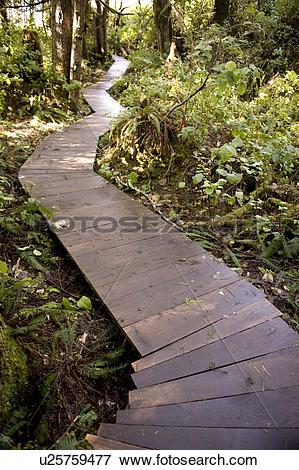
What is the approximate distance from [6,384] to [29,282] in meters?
0.90

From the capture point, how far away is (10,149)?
6312 mm

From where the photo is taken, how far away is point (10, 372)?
2086 mm

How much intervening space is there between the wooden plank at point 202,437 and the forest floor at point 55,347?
0.73ft

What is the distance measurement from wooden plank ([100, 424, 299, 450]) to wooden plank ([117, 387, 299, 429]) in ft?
0.17

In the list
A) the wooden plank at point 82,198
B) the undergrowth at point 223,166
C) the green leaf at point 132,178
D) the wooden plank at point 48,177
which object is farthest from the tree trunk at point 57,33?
the wooden plank at point 82,198

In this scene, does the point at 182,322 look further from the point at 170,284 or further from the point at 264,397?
the point at 264,397

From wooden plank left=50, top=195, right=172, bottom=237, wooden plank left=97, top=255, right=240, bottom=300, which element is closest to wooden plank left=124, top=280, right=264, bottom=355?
wooden plank left=97, top=255, right=240, bottom=300

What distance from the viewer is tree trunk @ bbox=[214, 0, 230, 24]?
38.6ft

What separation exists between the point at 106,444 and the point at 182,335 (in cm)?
100

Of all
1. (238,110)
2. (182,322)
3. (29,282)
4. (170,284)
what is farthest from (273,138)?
(29,282)

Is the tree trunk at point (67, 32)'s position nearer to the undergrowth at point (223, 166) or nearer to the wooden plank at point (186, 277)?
the undergrowth at point (223, 166)

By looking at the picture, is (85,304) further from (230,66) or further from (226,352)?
(230,66)

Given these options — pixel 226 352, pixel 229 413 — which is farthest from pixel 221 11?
pixel 229 413
